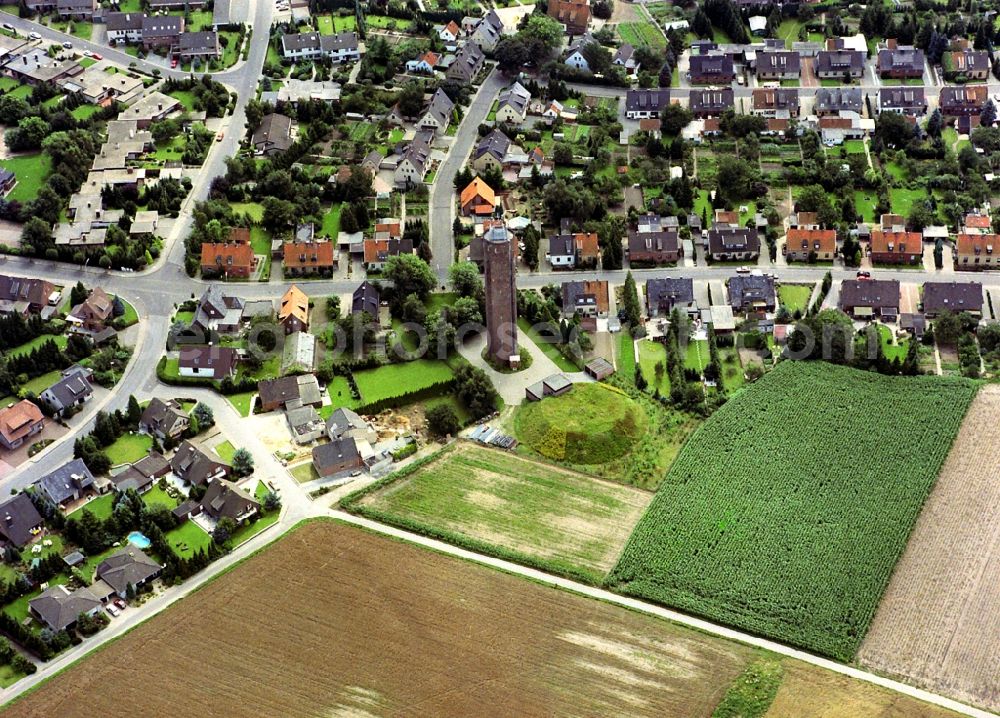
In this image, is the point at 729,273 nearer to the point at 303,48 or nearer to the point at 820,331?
the point at 820,331

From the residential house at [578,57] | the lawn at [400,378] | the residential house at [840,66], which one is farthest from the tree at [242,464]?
the residential house at [840,66]

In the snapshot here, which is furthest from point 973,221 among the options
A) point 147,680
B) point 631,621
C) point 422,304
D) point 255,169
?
point 147,680

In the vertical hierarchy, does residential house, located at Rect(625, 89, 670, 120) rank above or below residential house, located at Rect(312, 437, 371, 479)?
above

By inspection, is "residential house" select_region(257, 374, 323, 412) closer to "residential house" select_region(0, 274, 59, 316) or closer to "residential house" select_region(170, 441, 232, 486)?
"residential house" select_region(170, 441, 232, 486)

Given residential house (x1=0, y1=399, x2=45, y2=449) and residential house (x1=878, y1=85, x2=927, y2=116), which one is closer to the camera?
residential house (x1=0, y1=399, x2=45, y2=449)

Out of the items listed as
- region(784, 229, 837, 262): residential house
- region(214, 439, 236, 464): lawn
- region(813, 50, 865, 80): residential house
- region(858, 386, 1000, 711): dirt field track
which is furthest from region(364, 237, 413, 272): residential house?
region(813, 50, 865, 80): residential house

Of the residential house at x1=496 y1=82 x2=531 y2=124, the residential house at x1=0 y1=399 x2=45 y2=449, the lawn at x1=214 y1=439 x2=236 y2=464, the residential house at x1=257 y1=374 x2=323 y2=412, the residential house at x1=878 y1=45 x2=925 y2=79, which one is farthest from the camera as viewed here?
the residential house at x1=878 y1=45 x2=925 y2=79

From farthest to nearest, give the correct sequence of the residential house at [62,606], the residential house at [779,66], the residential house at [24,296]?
the residential house at [779,66]
the residential house at [24,296]
the residential house at [62,606]

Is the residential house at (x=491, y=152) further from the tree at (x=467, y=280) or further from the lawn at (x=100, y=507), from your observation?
the lawn at (x=100, y=507)
